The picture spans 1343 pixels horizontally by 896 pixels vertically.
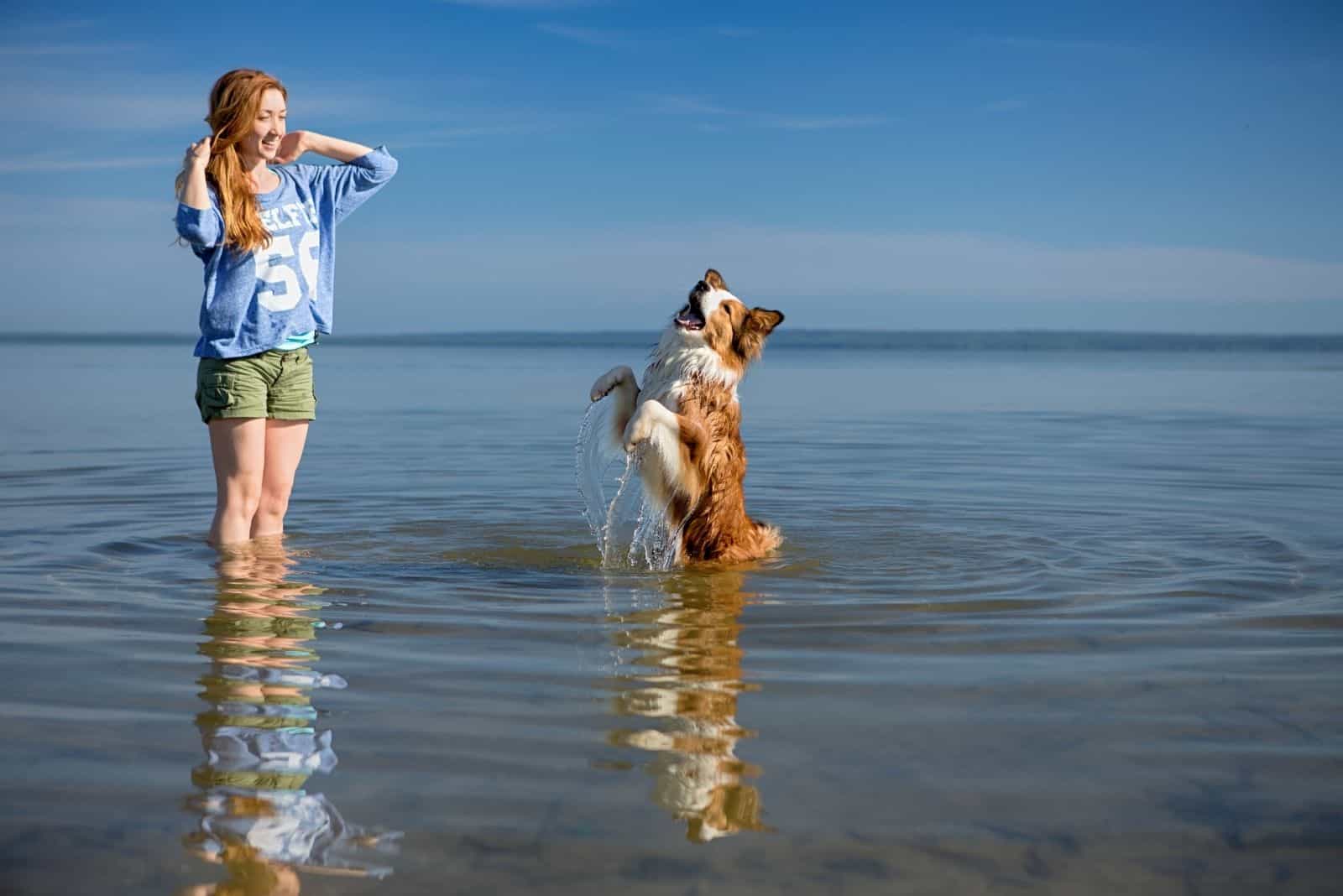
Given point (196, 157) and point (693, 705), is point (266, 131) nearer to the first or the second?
point (196, 157)

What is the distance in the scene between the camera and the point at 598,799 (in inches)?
128

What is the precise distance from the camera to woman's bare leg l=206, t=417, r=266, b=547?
20.7ft

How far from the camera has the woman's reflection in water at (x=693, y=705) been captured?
10.6 feet

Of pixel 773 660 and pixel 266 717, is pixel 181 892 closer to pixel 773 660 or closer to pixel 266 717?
pixel 266 717

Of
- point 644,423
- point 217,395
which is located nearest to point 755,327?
point 644,423

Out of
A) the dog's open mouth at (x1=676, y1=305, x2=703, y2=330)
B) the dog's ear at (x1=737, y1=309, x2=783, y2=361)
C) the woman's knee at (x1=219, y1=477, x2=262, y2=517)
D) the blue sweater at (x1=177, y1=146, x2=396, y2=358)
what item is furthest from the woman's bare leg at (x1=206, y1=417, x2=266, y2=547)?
the dog's ear at (x1=737, y1=309, x2=783, y2=361)

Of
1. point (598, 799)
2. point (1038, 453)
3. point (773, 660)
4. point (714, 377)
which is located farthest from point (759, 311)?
point (1038, 453)

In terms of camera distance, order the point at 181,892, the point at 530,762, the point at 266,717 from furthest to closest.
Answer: the point at 266,717 → the point at 530,762 → the point at 181,892

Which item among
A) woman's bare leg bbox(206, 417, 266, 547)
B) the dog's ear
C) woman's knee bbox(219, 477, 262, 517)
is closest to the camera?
woman's bare leg bbox(206, 417, 266, 547)

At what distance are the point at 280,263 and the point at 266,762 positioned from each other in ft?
11.1

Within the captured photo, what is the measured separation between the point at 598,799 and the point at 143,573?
382cm

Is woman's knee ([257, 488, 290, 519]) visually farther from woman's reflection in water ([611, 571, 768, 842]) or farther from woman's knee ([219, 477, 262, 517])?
woman's reflection in water ([611, 571, 768, 842])

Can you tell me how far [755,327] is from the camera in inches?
266

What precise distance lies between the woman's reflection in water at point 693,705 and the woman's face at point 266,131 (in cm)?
284
